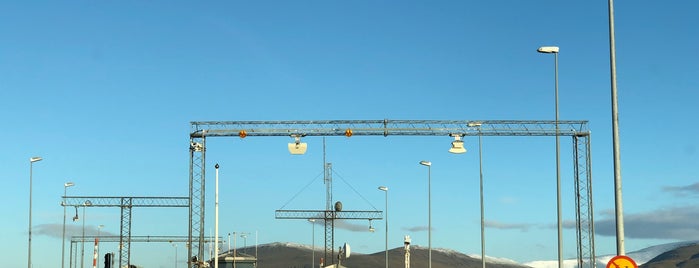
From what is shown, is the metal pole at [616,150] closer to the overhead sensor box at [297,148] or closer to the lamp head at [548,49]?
the lamp head at [548,49]

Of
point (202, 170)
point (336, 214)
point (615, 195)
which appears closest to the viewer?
point (615, 195)

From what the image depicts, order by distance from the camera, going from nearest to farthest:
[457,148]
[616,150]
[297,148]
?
[616,150] < [457,148] < [297,148]

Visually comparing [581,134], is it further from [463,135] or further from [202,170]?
[202,170]

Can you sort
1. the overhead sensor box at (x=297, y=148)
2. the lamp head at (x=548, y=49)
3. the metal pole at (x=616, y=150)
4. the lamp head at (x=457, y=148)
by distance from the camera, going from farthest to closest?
the overhead sensor box at (x=297, y=148) < the lamp head at (x=457, y=148) < the lamp head at (x=548, y=49) < the metal pole at (x=616, y=150)

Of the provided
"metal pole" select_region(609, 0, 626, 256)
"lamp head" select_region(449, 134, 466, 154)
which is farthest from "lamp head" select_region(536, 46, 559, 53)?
"lamp head" select_region(449, 134, 466, 154)

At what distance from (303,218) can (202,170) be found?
Result: 53.5m

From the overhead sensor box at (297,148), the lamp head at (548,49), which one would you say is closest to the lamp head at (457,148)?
the overhead sensor box at (297,148)

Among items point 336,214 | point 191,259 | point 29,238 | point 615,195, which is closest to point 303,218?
point 336,214

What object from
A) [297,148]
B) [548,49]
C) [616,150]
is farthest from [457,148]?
[616,150]

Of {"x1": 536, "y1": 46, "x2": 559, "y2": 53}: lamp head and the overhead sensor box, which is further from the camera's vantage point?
the overhead sensor box

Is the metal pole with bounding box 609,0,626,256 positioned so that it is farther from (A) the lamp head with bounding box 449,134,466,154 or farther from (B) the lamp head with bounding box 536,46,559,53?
(A) the lamp head with bounding box 449,134,466,154

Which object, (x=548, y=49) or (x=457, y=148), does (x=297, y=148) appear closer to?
(x=457, y=148)

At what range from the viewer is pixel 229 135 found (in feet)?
263

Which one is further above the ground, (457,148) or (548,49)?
(548,49)
